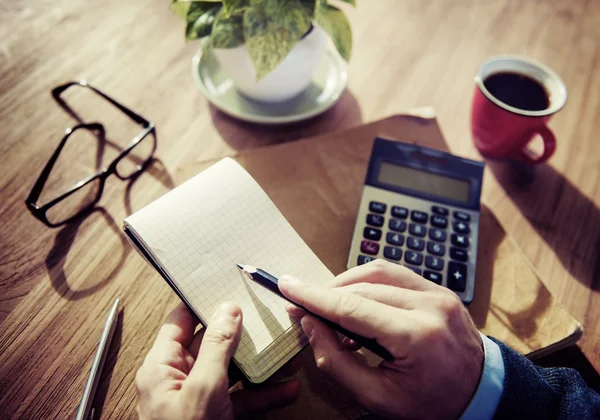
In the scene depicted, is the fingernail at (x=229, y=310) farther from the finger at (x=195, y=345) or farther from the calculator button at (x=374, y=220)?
the calculator button at (x=374, y=220)

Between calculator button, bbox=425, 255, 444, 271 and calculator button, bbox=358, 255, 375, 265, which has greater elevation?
calculator button, bbox=358, 255, 375, 265

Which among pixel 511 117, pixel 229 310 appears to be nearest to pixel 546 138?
pixel 511 117

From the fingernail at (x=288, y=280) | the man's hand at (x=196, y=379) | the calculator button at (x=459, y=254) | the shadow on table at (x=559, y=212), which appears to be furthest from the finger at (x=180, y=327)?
the shadow on table at (x=559, y=212)

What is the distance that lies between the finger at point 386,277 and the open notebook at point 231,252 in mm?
44

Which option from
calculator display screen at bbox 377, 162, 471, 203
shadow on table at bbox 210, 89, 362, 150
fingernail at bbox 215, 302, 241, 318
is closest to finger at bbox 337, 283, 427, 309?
fingernail at bbox 215, 302, 241, 318

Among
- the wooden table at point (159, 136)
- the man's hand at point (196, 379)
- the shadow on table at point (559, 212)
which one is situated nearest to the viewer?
the man's hand at point (196, 379)

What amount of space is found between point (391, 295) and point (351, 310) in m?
0.05

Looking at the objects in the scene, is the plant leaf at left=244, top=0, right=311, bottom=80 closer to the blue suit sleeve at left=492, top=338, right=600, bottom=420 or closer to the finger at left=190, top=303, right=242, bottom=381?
the finger at left=190, top=303, right=242, bottom=381

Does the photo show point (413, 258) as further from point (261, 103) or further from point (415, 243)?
point (261, 103)

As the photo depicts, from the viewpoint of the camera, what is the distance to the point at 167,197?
455 mm

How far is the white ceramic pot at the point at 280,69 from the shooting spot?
22.4 inches

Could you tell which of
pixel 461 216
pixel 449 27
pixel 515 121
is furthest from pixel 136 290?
pixel 449 27

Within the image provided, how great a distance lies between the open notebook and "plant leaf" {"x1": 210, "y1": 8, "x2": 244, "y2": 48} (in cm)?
16

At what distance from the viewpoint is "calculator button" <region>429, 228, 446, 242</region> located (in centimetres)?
54
